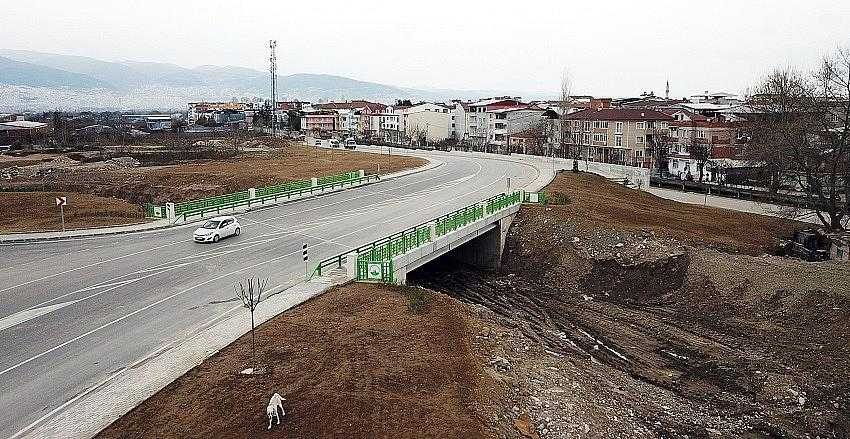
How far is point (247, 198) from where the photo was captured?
39.2m

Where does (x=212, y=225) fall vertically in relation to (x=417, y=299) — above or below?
above

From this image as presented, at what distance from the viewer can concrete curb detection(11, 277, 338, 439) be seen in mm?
13344

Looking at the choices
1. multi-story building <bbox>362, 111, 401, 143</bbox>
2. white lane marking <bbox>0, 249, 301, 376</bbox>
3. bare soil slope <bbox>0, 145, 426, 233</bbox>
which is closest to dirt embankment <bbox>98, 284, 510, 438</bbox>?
white lane marking <bbox>0, 249, 301, 376</bbox>

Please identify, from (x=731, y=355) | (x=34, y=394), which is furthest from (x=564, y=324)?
(x=34, y=394)

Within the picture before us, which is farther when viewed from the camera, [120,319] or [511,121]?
[511,121]

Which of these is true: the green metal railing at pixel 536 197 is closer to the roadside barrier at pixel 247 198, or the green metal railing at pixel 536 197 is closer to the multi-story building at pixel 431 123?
the roadside barrier at pixel 247 198

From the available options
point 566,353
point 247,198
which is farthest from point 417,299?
point 247,198

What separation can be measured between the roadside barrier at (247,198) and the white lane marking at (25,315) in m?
13.6

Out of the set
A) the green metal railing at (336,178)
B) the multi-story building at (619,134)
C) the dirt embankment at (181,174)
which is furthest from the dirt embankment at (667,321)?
the multi-story building at (619,134)

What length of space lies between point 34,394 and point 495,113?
308 ft

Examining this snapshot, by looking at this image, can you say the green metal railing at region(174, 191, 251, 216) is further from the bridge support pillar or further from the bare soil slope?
the bridge support pillar

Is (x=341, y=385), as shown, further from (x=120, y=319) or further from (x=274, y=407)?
(x=120, y=319)

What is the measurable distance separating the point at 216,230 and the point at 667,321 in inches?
777

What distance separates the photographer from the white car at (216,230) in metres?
29.5
